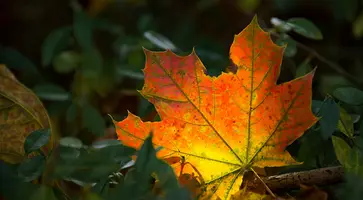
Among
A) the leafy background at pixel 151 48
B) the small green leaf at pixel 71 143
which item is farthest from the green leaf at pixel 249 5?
the small green leaf at pixel 71 143

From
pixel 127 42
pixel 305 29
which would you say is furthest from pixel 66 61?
pixel 305 29

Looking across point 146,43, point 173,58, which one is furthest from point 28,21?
point 173,58

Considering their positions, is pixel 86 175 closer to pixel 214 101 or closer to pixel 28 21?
pixel 214 101

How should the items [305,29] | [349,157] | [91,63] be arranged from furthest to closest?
[91,63]
[305,29]
[349,157]

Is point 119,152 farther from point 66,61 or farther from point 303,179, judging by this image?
point 66,61

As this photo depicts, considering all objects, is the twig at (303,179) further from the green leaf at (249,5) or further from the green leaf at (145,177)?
the green leaf at (249,5)

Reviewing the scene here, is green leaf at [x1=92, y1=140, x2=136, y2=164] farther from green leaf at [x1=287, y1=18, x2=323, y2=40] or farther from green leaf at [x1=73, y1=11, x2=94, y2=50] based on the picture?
green leaf at [x1=73, y1=11, x2=94, y2=50]
